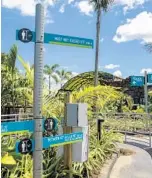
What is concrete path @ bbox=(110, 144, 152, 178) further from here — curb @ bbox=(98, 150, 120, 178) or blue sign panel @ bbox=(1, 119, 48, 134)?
blue sign panel @ bbox=(1, 119, 48, 134)

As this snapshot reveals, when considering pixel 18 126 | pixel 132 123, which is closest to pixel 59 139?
pixel 18 126

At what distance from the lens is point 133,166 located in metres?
8.38

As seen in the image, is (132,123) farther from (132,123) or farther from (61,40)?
(61,40)

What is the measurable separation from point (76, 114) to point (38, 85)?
2.24 metres

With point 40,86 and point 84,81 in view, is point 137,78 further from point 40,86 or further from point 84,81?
point 40,86

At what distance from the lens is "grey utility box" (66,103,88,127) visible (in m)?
6.07

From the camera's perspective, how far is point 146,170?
26.3 feet

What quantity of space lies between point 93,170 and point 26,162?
1.76 m

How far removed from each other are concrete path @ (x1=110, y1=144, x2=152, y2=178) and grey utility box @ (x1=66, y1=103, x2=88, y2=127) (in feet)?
5.82

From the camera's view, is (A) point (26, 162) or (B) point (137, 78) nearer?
(A) point (26, 162)

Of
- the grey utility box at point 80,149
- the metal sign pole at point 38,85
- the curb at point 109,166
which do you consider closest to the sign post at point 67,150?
the grey utility box at point 80,149

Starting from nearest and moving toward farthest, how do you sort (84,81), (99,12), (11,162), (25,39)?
(25,39) → (11,162) → (99,12) → (84,81)

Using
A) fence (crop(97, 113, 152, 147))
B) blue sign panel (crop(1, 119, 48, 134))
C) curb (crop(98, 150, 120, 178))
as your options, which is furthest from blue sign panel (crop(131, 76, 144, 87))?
blue sign panel (crop(1, 119, 48, 134))

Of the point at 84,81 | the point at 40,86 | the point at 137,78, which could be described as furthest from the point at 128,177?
the point at 84,81
